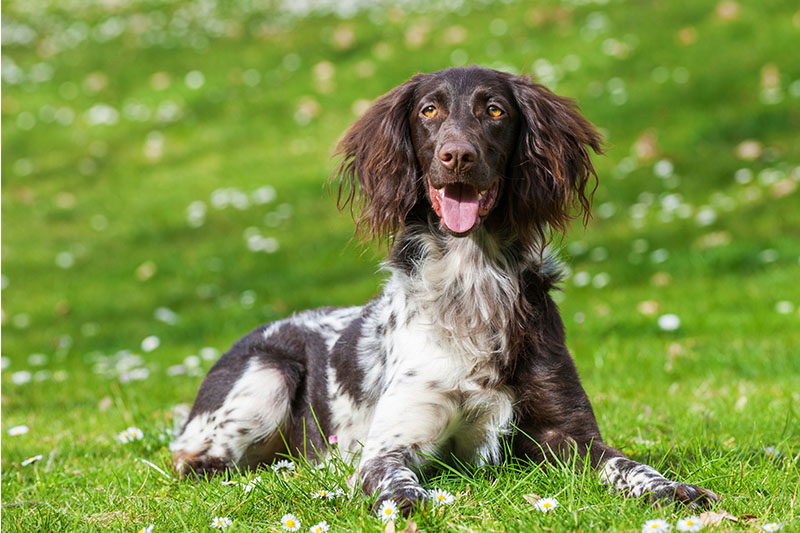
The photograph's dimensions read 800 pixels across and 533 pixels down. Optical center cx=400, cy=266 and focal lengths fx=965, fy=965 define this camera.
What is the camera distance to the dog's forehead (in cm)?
398

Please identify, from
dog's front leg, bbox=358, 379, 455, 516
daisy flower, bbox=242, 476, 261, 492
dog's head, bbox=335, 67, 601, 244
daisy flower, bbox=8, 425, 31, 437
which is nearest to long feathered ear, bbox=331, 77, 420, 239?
dog's head, bbox=335, 67, 601, 244

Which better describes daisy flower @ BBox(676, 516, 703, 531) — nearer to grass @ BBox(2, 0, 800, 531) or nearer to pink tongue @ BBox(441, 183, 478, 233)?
grass @ BBox(2, 0, 800, 531)

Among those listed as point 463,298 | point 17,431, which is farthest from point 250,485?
point 17,431

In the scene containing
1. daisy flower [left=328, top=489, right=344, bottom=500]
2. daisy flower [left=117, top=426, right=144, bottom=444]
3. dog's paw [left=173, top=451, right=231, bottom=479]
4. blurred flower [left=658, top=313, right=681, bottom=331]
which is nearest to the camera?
daisy flower [left=328, top=489, right=344, bottom=500]

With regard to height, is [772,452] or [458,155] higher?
[458,155]

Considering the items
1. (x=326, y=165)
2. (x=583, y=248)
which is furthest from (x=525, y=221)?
(x=326, y=165)

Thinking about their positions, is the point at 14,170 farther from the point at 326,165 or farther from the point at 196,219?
the point at 326,165

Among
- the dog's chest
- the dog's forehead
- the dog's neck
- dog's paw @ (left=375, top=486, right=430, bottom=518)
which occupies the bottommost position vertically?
dog's paw @ (left=375, top=486, right=430, bottom=518)

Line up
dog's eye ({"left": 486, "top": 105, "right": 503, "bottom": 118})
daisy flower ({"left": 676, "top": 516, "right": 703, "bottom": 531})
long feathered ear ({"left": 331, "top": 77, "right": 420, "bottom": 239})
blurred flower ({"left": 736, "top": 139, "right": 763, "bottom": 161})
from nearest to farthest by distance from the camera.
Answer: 1. daisy flower ({"left": 676, "top": 516, "right": 703, "bottom": 531})
2. dog's eye ({"left": 486, "top": 105, "right": 503, "bottom": 118})
3. long feathered ear ({"left": 331, "top": 77, "right": 420, "bottom": 239})
4. blurred flower ({"left": 736, "top": 139, "right": 763, "bottom": 161})

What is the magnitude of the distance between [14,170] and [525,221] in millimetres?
12388

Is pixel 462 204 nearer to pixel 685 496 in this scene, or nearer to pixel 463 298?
pixel 463 298

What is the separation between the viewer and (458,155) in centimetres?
366

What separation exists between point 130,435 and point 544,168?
2.66 meters

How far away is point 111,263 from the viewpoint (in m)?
11.4
